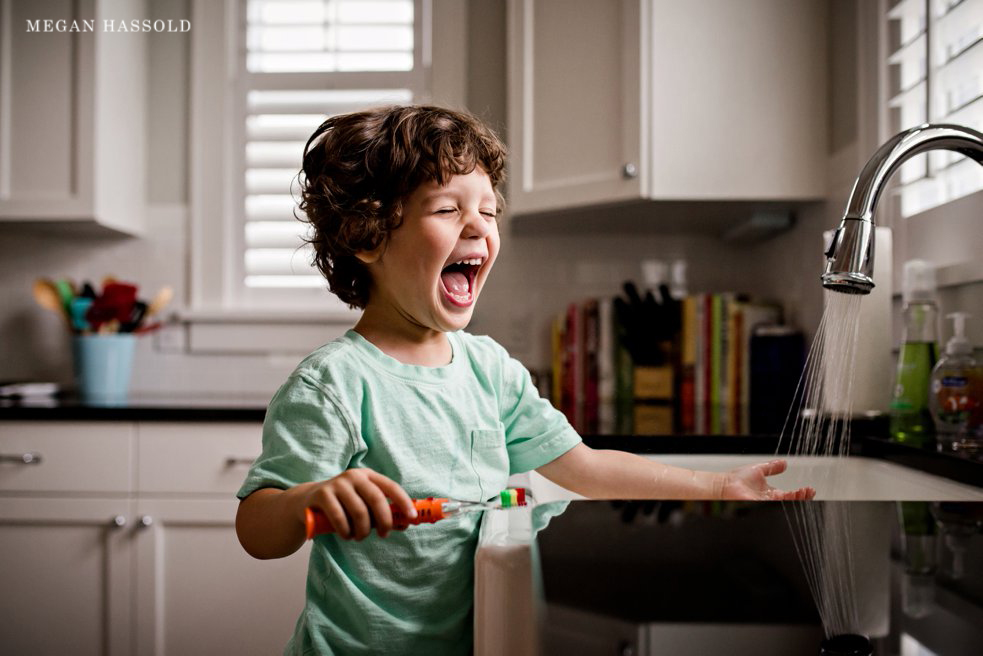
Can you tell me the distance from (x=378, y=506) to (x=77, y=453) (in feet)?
4.98

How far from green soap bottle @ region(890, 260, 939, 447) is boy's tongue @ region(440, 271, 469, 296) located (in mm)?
701

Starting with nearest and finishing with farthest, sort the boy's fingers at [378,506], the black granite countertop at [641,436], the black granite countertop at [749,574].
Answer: the black granite countertop at [749,574] < the boy's fingers at [378,506] < the black granite countertop at [641,436]

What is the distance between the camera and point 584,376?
6.98 feet

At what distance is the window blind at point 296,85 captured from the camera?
93.9 inches

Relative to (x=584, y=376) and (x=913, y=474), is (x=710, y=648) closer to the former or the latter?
(x=913, y=474)

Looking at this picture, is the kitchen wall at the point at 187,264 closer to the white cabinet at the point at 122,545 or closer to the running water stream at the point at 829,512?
the white cabinet at the point at 122,545

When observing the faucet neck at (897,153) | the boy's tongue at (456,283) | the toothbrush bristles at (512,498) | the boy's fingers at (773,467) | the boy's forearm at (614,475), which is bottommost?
the boy's forearm at (614,475)

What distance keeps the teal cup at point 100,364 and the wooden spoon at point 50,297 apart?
0.10 metres

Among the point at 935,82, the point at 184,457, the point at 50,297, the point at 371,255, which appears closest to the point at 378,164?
the point at 371,255

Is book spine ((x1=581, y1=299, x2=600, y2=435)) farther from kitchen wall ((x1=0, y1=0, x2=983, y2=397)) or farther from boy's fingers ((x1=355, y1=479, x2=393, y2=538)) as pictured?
boy's fingers ((x1=355, y1=479, x2=393, y2=538))

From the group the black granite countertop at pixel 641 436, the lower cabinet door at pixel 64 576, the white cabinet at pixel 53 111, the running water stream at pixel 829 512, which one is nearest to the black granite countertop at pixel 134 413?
the black granite countertop at pixel 641 436

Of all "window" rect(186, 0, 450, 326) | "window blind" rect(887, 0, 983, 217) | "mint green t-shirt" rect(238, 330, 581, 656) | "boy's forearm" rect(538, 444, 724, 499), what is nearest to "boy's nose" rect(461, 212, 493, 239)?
"mint green t-shirt" rect(238, 330, 581, 656)

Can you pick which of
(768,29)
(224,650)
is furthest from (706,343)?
(224,650)

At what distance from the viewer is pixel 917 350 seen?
3.96 feet
